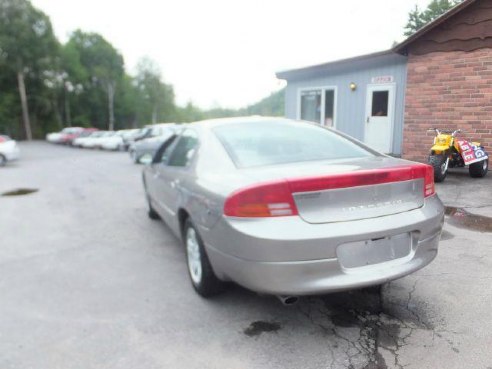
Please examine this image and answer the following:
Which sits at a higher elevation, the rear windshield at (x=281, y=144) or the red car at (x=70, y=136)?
the rear windshield at (x=281, y=144)

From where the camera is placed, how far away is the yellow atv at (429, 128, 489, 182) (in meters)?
7.62

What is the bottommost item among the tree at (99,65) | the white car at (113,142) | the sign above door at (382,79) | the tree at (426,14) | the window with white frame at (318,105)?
the white car at (113,142)

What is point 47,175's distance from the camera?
12.4 metres

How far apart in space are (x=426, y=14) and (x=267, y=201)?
11.2 meters

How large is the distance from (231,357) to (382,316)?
3.82ft

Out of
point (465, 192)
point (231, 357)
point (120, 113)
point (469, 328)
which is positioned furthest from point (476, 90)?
point (120, 113)

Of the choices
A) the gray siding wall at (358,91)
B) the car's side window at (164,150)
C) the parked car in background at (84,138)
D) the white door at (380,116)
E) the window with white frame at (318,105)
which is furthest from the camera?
the parked car in background at (84,138)

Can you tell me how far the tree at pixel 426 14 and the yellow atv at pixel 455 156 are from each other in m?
3.84

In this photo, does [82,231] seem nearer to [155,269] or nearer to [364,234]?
[155,269]

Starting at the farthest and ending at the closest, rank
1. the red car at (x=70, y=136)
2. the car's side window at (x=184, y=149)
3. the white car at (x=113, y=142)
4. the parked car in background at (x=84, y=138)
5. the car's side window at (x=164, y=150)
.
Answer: the red car at (x=70, y=136)
the parked car in background at (x=84, y=138)
the white car at (x=113, y=142)
the car's side window at (x=164, y=150)
the car's side window at (x=184, y=149)

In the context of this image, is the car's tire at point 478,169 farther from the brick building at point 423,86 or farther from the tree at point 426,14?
the tree at point 426,14

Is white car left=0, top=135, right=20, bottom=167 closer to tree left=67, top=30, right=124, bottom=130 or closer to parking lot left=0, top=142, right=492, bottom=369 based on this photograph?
parking lot left=0, top=142, right=492, bottom=369

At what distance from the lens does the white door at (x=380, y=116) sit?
11.6 metres

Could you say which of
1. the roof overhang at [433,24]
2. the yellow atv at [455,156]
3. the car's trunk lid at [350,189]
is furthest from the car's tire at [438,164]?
the car's trunk lid at [350,189]
